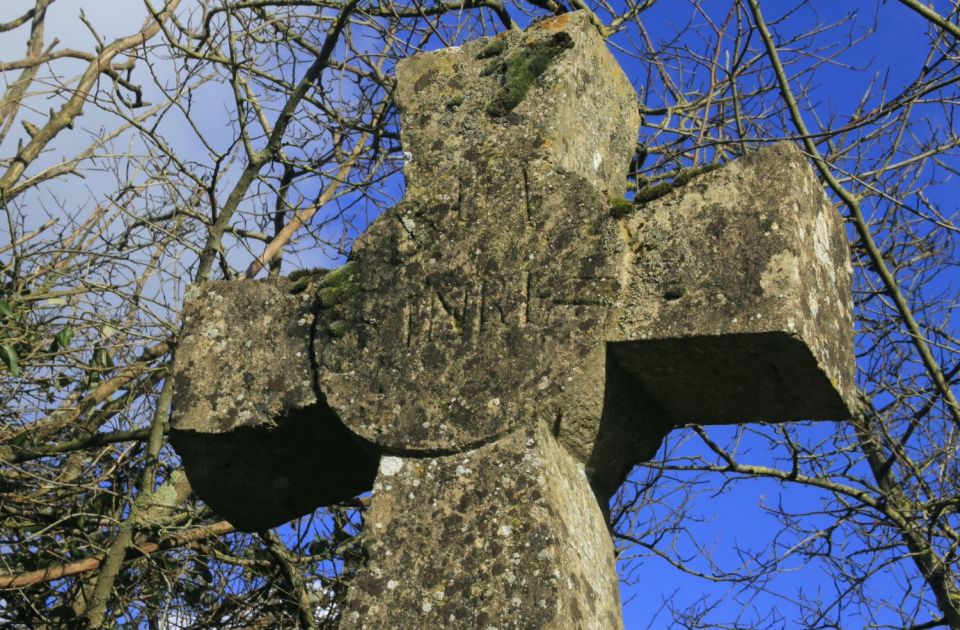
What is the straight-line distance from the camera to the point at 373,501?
112 inches

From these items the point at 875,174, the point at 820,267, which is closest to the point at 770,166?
the point at 820,267

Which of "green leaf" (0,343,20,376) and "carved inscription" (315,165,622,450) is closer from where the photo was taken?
"carved inscription" (315,165,622,450)

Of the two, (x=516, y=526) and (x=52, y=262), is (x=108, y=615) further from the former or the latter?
(x=516, y=526)

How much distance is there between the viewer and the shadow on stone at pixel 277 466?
10.5ft

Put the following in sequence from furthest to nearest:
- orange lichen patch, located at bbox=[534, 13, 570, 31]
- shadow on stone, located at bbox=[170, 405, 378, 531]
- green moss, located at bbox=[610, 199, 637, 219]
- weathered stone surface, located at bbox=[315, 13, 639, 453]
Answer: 1. orange lichen patch, located at bbox=[534, 13, 570, 31]
2. shadow on stone, located at bbox=[170, 405, 378, 531]
3. green moss, located at bbox=[610, 199, 637, 219]
4. weathered stone surface, located at bbox=[315, 13, 639, 453]

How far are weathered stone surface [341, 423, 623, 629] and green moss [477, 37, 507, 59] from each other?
1.15 metres

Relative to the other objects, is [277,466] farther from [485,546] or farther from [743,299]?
[743,299]

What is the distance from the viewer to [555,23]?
335 centimetres

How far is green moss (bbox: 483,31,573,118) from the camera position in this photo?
326cm

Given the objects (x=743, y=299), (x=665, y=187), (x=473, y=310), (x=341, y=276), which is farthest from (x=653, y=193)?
(x=341, y=276)

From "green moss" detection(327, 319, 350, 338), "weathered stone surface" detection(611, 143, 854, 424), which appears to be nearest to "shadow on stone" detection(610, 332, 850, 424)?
"weathered stone surface" detection(611, 143, 854, 424)

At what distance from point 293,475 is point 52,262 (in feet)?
12.4

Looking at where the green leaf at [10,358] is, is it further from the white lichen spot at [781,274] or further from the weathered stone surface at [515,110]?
the white lichen spot at [781,274]

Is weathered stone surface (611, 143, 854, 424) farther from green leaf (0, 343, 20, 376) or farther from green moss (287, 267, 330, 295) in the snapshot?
green leaf (0, 343, 20, 376)
